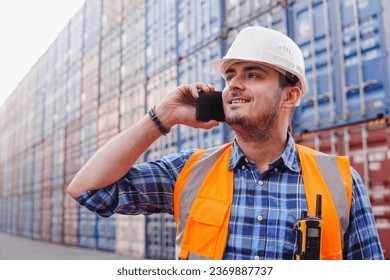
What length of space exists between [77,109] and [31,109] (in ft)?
18.1

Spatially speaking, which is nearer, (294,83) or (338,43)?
(294,83)

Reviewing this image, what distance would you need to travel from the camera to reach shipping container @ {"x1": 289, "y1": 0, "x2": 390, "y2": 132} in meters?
4.50

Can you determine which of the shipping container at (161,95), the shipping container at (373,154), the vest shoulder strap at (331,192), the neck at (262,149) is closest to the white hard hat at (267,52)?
the neck at (262,149)

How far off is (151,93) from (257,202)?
785cm

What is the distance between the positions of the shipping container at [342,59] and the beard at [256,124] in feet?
9.97

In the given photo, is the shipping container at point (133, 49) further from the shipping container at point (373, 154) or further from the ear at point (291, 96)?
the ear at point (291, 96)

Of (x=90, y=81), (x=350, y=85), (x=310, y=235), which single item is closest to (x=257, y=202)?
(x=310, y=235)

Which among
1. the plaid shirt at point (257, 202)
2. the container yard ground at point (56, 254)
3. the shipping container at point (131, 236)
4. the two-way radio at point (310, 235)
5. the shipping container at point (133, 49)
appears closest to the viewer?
the two-way radio at point (310, 235)

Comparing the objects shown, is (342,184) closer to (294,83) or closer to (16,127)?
(294,83)

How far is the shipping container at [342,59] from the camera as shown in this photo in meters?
4.50

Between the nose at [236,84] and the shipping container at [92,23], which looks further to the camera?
the shipping container at [92,23]
